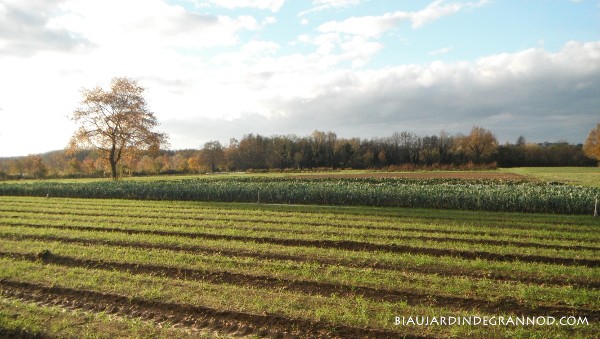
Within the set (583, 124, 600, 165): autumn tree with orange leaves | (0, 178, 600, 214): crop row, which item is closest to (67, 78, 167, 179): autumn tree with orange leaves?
(0, 178, 600, 214): crop row

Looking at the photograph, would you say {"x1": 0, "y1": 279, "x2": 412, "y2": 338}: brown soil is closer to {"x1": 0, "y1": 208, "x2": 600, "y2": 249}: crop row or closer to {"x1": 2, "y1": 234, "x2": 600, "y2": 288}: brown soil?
{"x1": 2, "y1": 234, "x2": 600, "y2": 288}: brown soil

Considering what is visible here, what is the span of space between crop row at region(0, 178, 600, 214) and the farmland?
248 inches

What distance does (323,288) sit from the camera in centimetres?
830

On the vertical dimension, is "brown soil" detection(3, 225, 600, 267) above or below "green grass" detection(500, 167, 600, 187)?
below

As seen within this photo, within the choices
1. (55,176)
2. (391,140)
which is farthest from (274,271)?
(391,140)

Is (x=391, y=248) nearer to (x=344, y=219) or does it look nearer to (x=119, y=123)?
(x=344, y=219)

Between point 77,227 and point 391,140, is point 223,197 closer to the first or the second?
point 77,227

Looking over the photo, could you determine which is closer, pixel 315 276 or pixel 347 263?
pixel 315 276

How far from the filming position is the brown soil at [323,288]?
7.08 metres

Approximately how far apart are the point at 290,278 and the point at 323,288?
93 cm

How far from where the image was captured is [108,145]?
45.3 m

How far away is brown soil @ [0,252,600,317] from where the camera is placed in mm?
7082

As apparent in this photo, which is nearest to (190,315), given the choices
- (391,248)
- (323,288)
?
(323,288)

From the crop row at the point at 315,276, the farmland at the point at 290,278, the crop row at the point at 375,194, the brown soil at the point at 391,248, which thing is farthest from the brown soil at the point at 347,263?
the crop row at the point at 375,194
